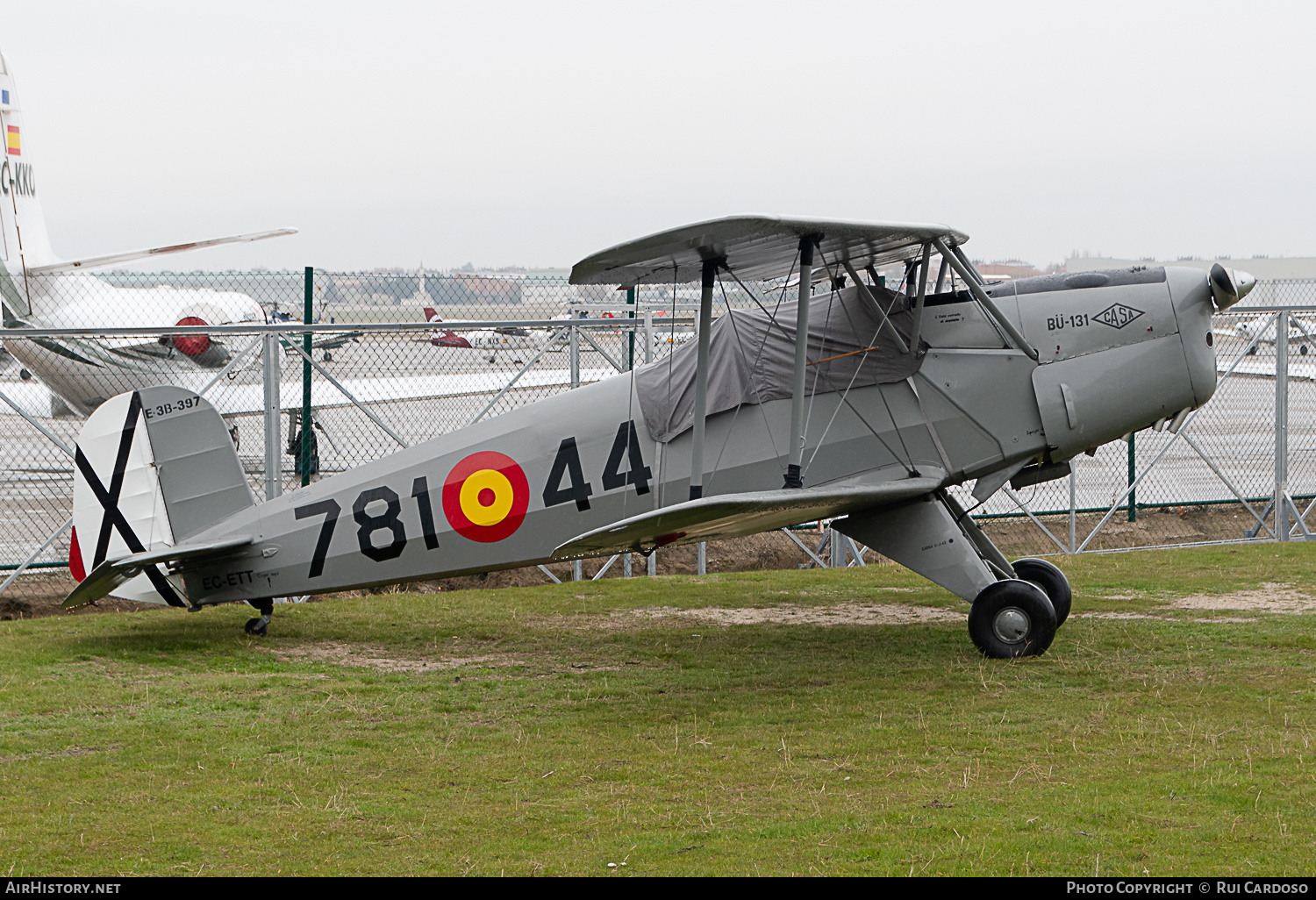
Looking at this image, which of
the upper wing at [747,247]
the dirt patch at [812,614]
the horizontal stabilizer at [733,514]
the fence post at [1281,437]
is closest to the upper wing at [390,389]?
the dirt patch at [812,614]

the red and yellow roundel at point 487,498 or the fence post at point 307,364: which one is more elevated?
the fence post at point 307,364

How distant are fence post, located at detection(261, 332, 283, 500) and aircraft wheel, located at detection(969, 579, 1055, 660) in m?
5.83

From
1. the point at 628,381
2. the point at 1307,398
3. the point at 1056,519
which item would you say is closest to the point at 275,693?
the point at 628,381

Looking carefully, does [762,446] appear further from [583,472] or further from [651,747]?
[651,747]

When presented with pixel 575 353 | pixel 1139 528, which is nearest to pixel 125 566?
pixel 575 353

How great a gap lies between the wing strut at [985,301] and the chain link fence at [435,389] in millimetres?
1269

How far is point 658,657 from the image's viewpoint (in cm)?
783

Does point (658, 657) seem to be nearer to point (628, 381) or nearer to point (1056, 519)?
point (628, 381)

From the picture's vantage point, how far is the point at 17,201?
18719 millimetres

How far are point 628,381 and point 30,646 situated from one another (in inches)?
169

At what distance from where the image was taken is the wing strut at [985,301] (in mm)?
7055

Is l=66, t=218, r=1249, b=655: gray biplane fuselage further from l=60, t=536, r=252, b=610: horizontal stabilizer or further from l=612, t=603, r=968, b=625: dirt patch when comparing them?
l=612, t=603, r=968, b=625: dirt patch

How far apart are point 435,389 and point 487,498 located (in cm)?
875

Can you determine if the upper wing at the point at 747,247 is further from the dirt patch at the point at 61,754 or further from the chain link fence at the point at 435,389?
the dirt patch at the point at 61,754
